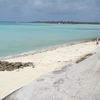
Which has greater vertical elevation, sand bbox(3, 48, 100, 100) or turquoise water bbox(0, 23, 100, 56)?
sand bbox(3, 48, 100, 100)

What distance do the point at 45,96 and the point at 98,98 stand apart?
0.73m


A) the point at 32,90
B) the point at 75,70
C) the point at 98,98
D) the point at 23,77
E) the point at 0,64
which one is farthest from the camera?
the point at 0,64

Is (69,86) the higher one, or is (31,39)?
(69,86)

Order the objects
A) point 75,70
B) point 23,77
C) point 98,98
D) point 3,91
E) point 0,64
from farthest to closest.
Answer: point 0,64, point 23,77, point 3,91, point 75,70, point 98,98

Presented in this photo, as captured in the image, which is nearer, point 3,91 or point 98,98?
point 98,98

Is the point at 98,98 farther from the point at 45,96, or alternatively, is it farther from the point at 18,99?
the point at 18,99

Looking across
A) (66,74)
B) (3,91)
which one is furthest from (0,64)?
(66,74)

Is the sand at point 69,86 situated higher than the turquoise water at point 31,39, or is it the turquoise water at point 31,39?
the sand at point 69,86

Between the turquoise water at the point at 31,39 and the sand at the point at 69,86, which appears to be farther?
the turquoise water at the point at 31,39

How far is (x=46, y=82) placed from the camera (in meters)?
4.89

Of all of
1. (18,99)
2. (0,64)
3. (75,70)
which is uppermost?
(75,70)

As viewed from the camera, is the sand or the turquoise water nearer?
the sand

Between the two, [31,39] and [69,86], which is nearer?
[69,86]

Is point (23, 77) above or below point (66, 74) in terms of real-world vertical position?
below
